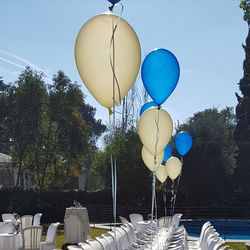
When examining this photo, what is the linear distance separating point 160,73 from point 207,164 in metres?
21.0

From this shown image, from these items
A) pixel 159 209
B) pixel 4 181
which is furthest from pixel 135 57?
pixel 4 181

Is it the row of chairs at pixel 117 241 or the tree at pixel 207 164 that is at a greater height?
the tree at pixel 207 164

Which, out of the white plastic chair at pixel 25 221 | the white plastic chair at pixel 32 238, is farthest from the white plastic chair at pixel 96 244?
the white plastic chair at pixel 25 221

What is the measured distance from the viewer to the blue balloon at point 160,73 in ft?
22.2

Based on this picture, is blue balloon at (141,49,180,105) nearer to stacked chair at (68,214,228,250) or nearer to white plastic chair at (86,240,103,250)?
stacked chair at (68,214,228,250)

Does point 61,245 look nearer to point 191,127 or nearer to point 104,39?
point 104,39

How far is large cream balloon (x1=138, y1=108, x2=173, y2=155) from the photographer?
7.65 meters

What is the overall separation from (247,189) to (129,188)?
6.97 m

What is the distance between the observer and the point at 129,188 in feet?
77.7

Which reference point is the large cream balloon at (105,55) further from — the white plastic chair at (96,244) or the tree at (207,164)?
the tree at (207,164)

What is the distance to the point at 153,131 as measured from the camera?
7.63 metres

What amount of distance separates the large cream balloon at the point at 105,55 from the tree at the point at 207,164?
18.8 m

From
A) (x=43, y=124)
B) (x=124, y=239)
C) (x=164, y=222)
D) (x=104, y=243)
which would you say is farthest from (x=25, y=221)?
(x=43, y=124)

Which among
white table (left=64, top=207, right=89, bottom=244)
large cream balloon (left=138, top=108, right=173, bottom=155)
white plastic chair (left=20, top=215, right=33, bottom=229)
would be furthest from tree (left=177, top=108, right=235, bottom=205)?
large cream balloon (left=138, top=108, right=173, bottom=155)
